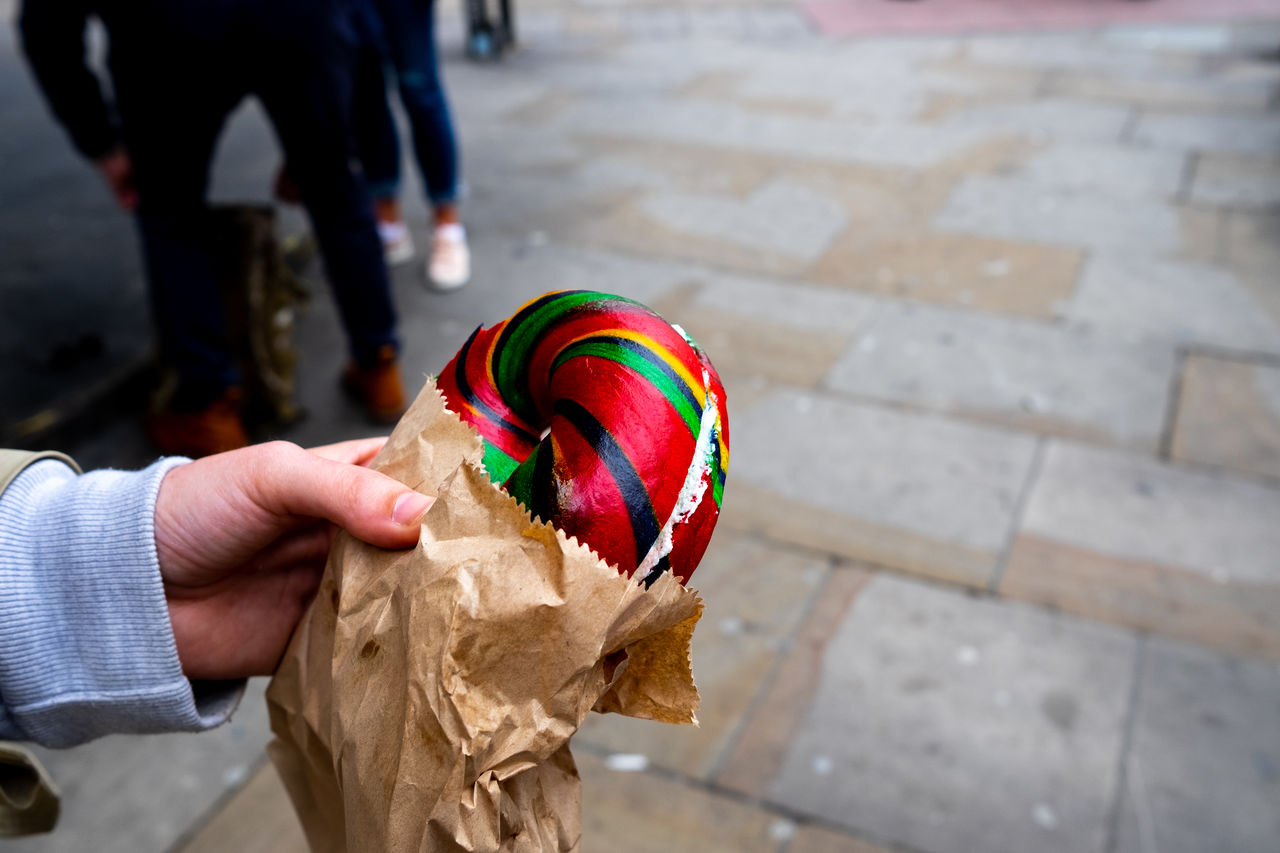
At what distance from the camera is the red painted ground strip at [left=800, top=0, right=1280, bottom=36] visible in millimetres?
9117

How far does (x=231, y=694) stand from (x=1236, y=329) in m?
4.35

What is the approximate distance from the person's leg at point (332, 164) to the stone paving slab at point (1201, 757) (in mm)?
2691

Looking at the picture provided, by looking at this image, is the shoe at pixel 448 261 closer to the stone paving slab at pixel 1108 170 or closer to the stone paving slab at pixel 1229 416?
the stone paving slab at pixel 1229 416

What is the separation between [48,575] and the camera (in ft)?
4.12

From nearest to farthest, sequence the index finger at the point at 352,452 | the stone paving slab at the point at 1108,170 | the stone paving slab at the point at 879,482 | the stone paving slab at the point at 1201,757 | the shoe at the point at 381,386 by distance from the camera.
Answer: the index finger at the point at 352,452 → the stone paving slab at the point at 1201,757 → the stone paving slab at the point at 879,482 → the shoe at the point at 381,386 → the stone paving slab at the point at 1108,170

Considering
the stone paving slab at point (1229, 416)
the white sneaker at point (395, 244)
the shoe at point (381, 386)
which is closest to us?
the stone paving slab at point (1229, 416)

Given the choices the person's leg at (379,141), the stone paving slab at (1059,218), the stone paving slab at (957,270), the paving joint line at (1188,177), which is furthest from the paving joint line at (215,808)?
the paving joint line at (1188,177)

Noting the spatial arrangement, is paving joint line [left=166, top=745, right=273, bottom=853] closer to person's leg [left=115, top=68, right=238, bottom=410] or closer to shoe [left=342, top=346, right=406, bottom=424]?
person's leg [left=115, top=68, right=238, bottom=410]

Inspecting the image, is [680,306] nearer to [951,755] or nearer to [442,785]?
[951,755]

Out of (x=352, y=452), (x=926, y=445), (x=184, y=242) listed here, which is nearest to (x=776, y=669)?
(x=926, y=445)

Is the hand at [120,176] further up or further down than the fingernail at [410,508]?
further down

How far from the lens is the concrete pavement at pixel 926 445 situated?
2600mm

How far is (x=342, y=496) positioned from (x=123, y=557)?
307mm

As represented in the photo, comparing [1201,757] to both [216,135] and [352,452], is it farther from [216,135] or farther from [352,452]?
[216,135]
